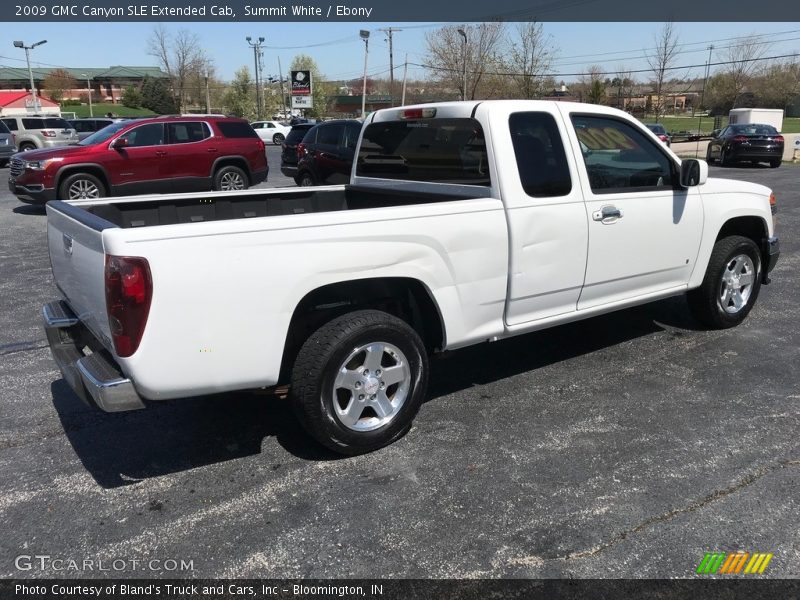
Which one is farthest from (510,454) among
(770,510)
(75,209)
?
(75,209)

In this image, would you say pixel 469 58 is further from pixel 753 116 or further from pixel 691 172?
pixel 691 172

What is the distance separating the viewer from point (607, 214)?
14.8 ft

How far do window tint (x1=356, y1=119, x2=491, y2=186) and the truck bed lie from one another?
0.47 ft

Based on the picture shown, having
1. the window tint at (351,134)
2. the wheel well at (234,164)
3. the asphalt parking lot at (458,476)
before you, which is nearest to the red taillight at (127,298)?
the asphalt parking lot at (458,476)

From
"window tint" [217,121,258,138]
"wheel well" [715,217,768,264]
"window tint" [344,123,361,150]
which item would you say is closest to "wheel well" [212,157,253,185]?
"window tint" [217,121,258,138]

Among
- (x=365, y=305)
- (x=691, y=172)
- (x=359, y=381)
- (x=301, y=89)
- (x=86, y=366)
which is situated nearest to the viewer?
(x=86, y=366)

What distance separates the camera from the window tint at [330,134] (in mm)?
14109

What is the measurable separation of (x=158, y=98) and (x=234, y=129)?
242ft

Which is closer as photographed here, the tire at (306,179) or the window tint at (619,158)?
the window tint at (619,158)

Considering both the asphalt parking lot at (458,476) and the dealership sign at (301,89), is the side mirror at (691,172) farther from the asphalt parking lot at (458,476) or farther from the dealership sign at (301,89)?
the dealership sign at (301,89)

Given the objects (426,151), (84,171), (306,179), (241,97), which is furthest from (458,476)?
(241,97)

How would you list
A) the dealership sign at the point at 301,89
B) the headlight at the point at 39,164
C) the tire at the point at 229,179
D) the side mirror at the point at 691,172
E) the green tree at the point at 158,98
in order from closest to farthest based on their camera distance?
the side mirror at the point at 691,172 → the headlight at the point at 39,164 → the tire at the point at 229,179 → the dealership sign at the point at 301,89 → the green tree at the point at 158,98

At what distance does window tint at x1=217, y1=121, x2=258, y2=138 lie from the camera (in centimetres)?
1472

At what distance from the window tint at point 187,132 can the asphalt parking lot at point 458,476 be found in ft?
31.3
